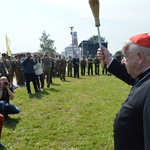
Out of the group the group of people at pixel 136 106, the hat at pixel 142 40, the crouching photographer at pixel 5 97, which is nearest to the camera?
the group of people at pixel 136 106

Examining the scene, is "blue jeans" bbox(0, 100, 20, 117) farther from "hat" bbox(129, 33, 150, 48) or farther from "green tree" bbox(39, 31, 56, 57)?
"green tree" bbox(39, 31, 56, 57)

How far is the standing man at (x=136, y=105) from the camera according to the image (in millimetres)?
1658

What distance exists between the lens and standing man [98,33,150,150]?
1.66 meters

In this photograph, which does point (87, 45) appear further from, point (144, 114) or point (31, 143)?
point (144, 114)

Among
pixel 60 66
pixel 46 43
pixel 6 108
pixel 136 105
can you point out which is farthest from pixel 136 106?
pixel 46 43

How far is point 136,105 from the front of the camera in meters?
1.71

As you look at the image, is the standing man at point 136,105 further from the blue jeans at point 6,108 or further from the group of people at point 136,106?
the blue jeans at point 6,108

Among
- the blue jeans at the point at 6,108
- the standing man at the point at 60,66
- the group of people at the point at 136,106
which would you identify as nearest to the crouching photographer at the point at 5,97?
the blue jeans at the point at 6,108

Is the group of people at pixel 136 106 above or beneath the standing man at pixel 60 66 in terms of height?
above

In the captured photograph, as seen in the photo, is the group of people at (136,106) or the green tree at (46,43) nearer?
the group of people at (136,106)

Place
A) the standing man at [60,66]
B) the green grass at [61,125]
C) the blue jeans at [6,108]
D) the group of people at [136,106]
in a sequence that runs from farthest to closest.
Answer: the standing man at [60,66] < the blue jeans at [6,108] < the green grass at [61,125] < the group of people at [136,106]

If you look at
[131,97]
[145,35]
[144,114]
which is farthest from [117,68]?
[144,114]

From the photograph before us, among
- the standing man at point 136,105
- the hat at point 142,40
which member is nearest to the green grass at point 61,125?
the standing man at point 136,105

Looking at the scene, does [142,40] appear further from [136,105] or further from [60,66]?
[60,66]
